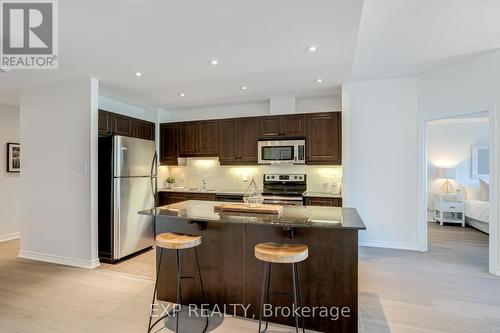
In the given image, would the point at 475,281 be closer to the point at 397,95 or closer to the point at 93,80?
the point at 397,95

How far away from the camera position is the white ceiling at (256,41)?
7.25ft

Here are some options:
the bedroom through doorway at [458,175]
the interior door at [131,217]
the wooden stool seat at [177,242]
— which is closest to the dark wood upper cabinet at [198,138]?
the interior door at [131,217]

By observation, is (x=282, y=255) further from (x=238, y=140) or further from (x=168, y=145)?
(x=168, y=145)

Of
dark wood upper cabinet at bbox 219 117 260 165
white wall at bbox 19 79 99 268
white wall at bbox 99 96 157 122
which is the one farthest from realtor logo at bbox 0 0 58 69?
dark wood upper cabinet at bbox 219 117 260 165

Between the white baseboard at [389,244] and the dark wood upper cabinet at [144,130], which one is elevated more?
the dark wood upper cabinet at [144,130]

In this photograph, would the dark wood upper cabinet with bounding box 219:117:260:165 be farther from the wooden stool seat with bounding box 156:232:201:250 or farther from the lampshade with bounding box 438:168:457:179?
the lampshade with bounding box 438:168:457:179

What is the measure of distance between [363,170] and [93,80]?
4509 mm

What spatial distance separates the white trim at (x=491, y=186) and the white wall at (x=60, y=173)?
5.05m

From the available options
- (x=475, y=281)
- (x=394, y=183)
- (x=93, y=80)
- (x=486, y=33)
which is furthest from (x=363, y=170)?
(x=93, y=80)

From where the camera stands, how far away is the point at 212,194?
5.00m

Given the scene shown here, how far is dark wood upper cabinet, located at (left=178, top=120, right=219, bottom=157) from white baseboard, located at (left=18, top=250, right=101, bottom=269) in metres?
2.56

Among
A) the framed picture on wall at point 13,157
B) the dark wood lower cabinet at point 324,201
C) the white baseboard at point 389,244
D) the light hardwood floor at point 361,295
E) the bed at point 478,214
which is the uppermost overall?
the framed picture on wall at point 13,157

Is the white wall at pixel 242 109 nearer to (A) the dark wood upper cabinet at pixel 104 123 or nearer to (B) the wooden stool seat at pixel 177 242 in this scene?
(A) the dark wood upper cabinet at pixel 104 123

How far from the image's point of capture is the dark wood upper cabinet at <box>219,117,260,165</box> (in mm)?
5016
